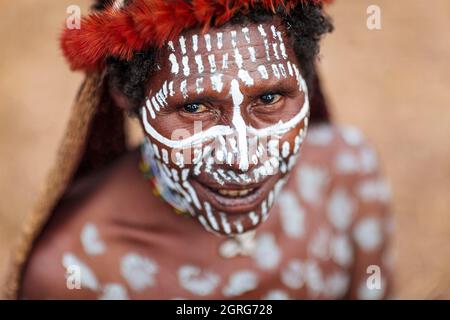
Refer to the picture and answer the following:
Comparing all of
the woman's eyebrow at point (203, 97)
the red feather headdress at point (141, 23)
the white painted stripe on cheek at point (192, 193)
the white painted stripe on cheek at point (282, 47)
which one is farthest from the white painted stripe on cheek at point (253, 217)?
the red feather headdress at point (141, 23)

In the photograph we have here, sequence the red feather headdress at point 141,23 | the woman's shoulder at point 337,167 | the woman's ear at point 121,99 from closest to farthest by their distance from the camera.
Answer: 1. the red feather headdress at point 141,23
2. the woman's ear at point 121,99
3. the woman's shoulder at point 337,167

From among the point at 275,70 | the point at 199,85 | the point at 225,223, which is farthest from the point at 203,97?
the point at 225,223

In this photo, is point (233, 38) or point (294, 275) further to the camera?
point (294, 275)

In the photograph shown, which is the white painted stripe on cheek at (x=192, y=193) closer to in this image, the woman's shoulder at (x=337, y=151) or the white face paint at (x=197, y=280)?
the white face paint at (x=197, y=280)

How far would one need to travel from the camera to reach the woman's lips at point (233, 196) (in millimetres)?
2395

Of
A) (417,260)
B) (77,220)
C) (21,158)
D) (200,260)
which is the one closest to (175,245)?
(200,260)

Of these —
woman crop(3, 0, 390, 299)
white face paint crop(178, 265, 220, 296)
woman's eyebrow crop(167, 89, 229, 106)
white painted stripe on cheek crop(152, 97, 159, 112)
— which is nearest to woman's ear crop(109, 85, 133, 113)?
woman crop(3, 0, 390, 299)

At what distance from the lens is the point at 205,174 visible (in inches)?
92.3

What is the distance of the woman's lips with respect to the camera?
239 cm

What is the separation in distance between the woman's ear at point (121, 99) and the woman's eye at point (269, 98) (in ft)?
1.58

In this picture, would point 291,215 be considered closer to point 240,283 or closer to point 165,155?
point 240,283

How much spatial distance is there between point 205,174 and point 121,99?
0.44 meters

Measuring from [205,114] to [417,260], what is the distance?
253cm
